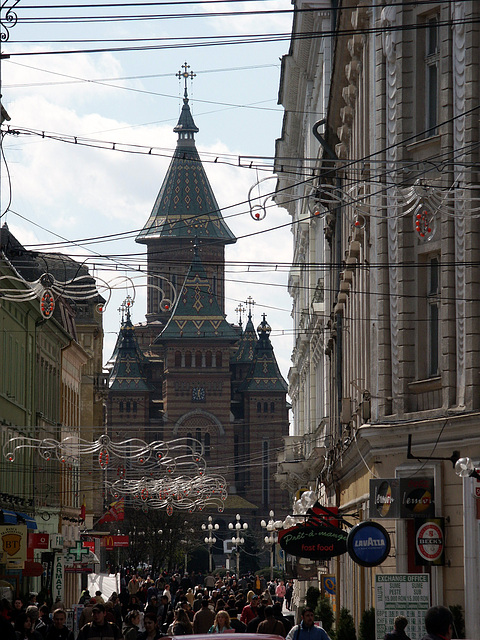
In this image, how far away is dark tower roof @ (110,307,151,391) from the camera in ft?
482

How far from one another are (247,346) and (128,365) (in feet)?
43.5

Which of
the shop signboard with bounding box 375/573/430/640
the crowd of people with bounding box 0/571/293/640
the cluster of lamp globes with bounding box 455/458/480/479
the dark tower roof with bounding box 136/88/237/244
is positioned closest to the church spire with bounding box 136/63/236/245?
the dark tower roof with bounding box 136/88/237/244

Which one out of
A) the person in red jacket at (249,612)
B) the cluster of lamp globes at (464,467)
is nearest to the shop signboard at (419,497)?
the cluster of lamp globes at (464,467)

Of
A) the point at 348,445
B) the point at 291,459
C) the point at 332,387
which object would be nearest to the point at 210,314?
the point at 291,459

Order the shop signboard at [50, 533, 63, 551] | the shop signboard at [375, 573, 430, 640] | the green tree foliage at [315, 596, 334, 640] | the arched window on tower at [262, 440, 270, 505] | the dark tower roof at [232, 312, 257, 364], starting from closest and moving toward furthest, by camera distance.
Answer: the shop signboard at [375, 573, 430, 640] → the green tree foliage at [315, 596, 334, 640] → the shop signboard at [50, 533, 63, 551] → the arched window on tower at [262, 440, 270, 505] → the dark tower roof at [232, 312, 257, 364]

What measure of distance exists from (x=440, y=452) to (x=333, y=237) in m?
15.3

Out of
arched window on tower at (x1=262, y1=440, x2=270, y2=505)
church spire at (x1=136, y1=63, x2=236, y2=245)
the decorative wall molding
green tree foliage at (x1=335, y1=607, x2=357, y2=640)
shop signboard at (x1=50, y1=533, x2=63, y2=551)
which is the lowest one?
green tree foliage at (x1=335, y1=607, x2=357, y2=640)

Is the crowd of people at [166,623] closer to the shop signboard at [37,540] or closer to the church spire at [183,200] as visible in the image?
the shop signboard at [37,540]

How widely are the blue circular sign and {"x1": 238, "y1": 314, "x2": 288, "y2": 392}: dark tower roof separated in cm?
12933

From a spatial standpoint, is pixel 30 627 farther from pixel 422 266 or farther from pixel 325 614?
pixel 325 614

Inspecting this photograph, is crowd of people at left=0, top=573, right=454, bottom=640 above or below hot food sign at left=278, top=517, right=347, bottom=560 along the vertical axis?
below

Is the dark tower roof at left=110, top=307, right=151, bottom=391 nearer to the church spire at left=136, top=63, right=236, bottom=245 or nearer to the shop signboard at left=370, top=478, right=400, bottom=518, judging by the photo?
the church spire at left=136, top=63, right=236, bottom=245

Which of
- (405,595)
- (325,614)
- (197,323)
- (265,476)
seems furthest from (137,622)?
(197,323)

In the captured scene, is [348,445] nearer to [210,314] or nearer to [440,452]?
[440,452]
